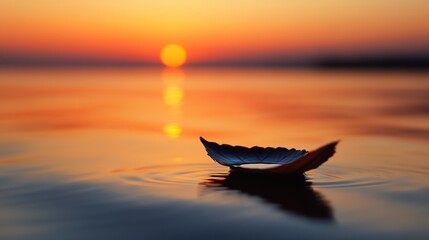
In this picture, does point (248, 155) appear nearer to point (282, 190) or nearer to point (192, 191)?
point (282, 190)

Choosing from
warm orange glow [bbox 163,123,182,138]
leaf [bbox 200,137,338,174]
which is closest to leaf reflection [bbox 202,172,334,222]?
leaf [bbox 200,137,338,174]

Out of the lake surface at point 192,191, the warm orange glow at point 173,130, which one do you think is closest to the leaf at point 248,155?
the lake surface at point 192,191

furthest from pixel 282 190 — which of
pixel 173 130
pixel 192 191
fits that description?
pixel 173 130

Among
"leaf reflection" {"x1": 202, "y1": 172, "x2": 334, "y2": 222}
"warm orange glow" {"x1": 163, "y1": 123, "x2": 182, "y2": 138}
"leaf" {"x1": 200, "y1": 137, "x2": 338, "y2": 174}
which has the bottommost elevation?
"leaf reflection" {"x1": 202, "y1": 172, "x2": 334, "y2": 222}

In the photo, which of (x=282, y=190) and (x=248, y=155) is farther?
(x=248, y=155)

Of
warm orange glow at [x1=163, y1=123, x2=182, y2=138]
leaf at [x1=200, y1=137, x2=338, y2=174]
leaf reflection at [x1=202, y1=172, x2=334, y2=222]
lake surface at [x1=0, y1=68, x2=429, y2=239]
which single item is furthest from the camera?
warm orange glow at [x1=163, y1=123, x2=182, y2=138]

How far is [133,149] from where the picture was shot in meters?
5.83

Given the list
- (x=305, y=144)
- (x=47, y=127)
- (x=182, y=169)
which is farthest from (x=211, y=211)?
(x=47, y=127)

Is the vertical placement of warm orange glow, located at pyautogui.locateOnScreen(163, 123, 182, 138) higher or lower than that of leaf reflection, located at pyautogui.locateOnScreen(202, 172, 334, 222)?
higher

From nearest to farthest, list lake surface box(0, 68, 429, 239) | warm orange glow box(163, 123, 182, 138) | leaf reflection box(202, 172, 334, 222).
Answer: lake surface box(0, 68, 429, 239) → leaf reflection box(202, 172, 334, 222) → warm orange glow box(163, 123, 182, 138)

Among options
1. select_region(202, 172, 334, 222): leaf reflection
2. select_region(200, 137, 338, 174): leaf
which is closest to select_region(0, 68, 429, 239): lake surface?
select_region(202, 172, 334, 222): leaf reflection

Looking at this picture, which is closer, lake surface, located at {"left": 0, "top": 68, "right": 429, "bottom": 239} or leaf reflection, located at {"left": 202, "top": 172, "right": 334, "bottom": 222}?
lake surface, located at {"left": 0, "top": 68, "right": 429, "bottom": 239}

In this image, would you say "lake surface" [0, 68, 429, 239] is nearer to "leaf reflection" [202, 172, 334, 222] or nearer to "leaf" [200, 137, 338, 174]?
"leaf reflection" [202, 172, 334, 222]

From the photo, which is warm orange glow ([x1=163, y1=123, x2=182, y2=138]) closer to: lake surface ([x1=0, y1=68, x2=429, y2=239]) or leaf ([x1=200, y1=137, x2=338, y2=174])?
lake surface ([x1=0, y1=68, x2=429, y2=239])
